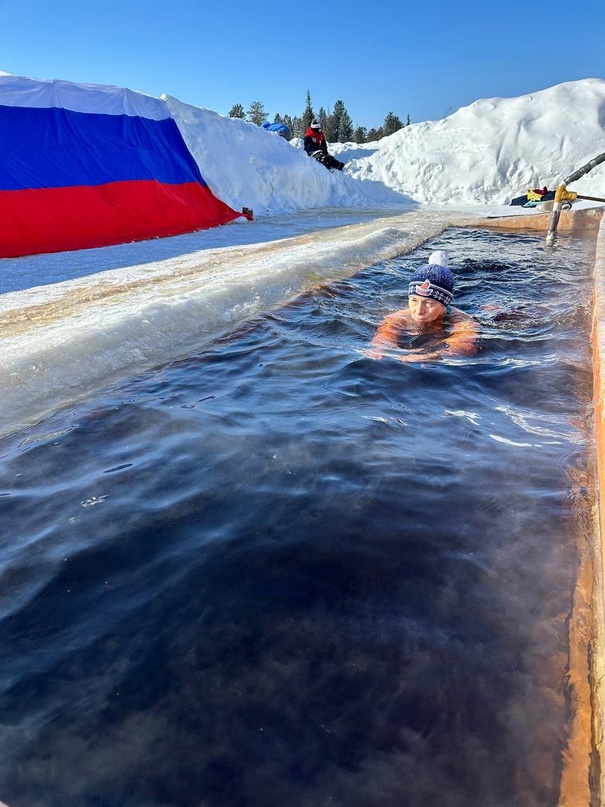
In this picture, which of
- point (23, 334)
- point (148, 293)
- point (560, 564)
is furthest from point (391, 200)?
point (560, 564)

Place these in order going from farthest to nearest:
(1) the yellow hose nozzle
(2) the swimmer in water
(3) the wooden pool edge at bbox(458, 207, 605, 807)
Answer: (1) the yellow hose nozzle, (2) the swimmer in water, (3) the wooden pool edge at bbox(458, 207, 605, 807)

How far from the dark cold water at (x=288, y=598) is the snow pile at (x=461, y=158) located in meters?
13.2

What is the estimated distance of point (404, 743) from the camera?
131cm

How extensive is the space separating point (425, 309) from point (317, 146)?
53.4 feet

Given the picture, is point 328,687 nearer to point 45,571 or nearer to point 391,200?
point 45,571

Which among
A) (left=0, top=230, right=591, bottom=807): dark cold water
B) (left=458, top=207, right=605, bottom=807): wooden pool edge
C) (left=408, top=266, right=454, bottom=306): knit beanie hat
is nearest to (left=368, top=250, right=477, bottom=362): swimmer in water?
(left=408, top=266, right=454, bottom=306): knit beanie hat

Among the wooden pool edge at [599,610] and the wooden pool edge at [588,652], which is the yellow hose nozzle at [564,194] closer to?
the wooden pool edge at [599,610]

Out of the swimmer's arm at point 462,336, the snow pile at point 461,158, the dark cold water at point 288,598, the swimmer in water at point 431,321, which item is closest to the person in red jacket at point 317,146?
the snow pile at point 461,158

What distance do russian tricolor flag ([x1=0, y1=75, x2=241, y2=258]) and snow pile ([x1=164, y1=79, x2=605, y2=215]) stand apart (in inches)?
165

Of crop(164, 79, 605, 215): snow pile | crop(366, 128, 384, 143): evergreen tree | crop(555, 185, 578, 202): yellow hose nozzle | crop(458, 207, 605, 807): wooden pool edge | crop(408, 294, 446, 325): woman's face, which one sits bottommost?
crop(458, 207, 605, 807): wooden pool edge

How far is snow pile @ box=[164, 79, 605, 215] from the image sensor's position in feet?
53.0

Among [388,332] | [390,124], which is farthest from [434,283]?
[390,124]

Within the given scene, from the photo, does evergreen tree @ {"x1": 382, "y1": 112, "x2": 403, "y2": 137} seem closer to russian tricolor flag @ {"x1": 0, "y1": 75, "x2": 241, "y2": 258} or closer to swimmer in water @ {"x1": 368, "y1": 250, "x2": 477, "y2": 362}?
russian tricolor flag @ {"x1": 0, "y1": 75, "x2": 241, "y2": 258}

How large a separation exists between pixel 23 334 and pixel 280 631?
10.0ft
